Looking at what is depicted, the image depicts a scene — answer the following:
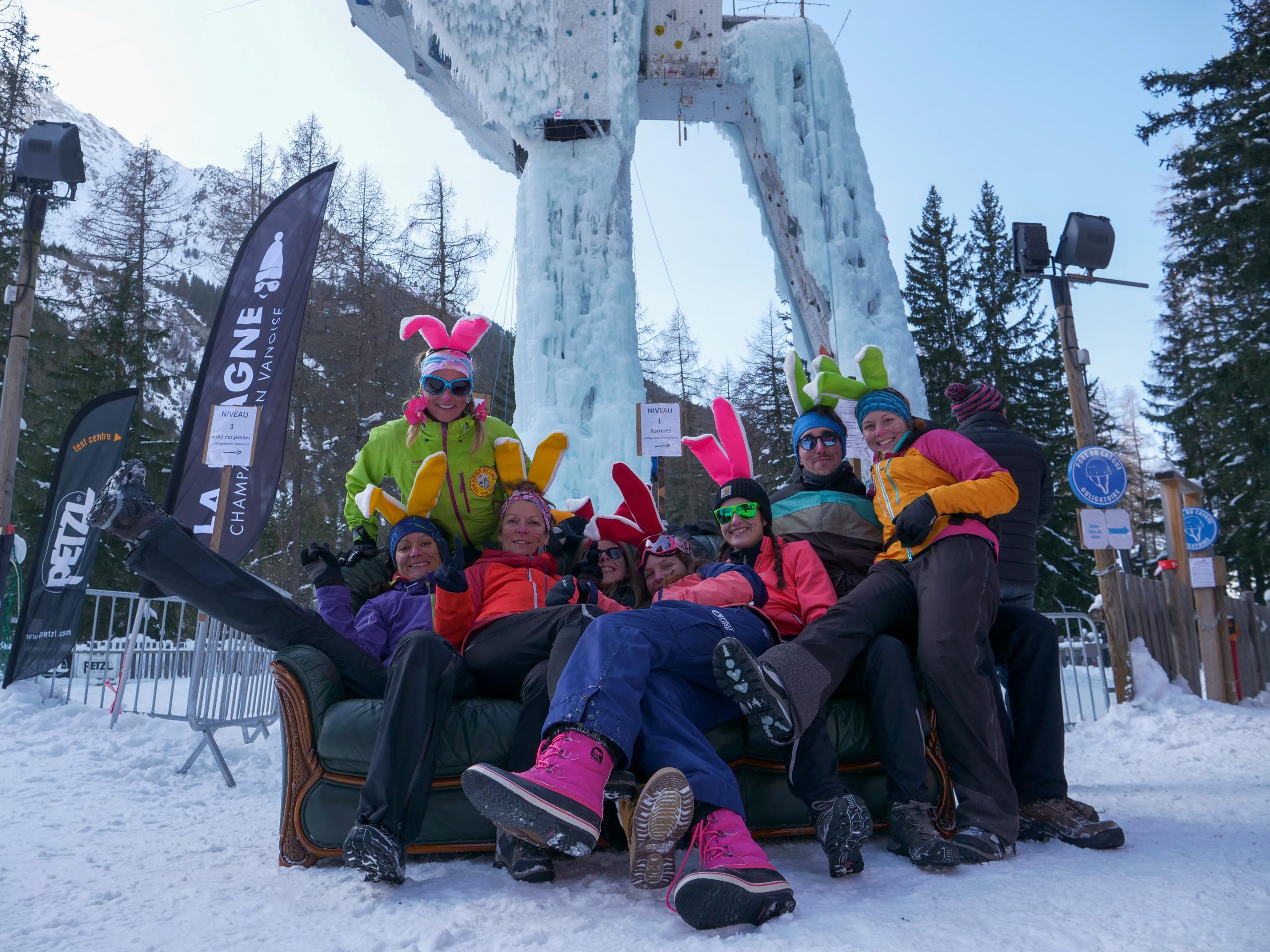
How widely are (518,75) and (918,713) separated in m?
7.91

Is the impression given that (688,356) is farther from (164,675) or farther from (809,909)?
(809,909)

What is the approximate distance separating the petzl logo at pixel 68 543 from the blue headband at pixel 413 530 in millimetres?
4480

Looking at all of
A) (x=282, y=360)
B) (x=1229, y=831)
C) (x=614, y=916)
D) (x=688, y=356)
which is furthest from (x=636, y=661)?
(x=688, y=356)

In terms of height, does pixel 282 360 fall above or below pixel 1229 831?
above

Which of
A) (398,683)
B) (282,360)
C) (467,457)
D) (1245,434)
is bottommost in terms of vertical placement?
(398,683)

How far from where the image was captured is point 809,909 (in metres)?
1.56

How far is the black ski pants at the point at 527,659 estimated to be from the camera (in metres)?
2.04

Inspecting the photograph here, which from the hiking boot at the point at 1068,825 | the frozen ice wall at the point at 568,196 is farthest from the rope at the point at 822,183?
the hiking boot at the point at 1068,825

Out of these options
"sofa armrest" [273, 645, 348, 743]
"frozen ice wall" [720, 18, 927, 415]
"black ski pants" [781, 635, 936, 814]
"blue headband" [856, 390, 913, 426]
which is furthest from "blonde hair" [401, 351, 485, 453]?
"frozen ice wall" [720, 18, 927, 415]

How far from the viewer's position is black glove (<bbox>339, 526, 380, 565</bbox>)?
111 inches

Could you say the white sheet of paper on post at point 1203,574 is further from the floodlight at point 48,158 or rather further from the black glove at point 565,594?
the floodlight at point 48,158

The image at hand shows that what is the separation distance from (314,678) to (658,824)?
109 centimetres

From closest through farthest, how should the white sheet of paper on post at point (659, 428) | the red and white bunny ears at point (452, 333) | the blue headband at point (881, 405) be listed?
the blue headband at point (881, 405)
the red and white bunny ears at point (452, 333)
the white sheet of paper on post at point (659, 428)

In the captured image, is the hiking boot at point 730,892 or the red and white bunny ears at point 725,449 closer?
the hiking boot at point 730,892
